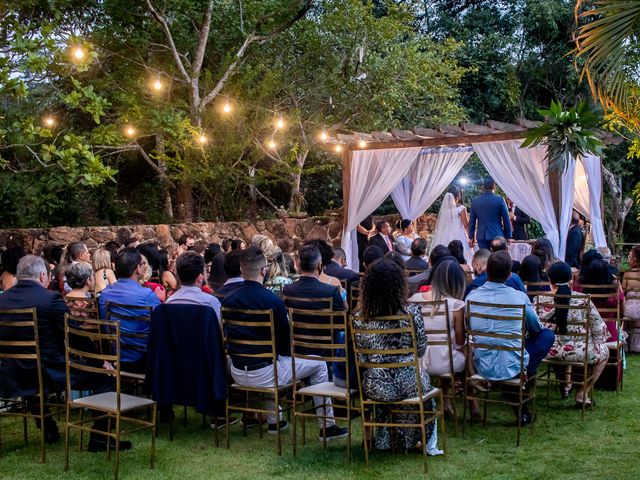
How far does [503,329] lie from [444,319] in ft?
1.25

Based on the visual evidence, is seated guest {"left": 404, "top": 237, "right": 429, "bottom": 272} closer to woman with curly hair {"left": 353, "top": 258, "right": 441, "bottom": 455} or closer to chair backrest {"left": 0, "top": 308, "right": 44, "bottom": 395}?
woman with curly hair {"left": 353, "top": 258, "right": 441, "bottom": 455}

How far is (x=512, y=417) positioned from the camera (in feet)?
17.7

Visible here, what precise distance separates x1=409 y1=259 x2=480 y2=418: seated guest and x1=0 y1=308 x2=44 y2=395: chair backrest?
238 cm

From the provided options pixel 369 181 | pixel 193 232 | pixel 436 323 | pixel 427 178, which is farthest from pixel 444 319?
pixel 193 232

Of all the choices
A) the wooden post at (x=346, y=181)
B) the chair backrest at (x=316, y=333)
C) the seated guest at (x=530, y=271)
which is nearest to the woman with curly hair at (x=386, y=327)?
the chair backrest at (x=316, y=333)

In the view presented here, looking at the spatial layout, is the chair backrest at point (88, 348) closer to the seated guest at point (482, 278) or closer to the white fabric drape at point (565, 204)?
the seated guest at point (482, 278)

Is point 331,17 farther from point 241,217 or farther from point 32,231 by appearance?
point 32,231

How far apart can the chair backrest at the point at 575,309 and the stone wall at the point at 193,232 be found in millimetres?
7270

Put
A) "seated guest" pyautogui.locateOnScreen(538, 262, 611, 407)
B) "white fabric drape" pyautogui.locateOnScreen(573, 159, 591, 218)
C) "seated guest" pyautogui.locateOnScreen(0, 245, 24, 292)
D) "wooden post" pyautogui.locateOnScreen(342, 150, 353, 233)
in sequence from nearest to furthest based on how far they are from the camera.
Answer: "seated guest" pyautogui.locateOnScreen(538, 262, 611, 407) < "seated guest" pyautogui.locateOnScreen(0, 245, 24, 292) < "white fabric drape" pyautogui.locateOnScreen(573, 159, 591, 218) < "wooden post" pyautogui.locateOnScreen(342, 150, 353, 233)

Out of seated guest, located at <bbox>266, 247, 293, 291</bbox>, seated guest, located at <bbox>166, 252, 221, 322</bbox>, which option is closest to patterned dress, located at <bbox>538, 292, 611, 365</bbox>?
seated guest, located at <bbox>266, 247, 293, 291</bbox>

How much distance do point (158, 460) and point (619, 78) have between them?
437 cm

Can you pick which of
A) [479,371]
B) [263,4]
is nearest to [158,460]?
[479,371]

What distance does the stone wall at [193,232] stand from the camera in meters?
10.7

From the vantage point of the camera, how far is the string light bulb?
23.2 feet
